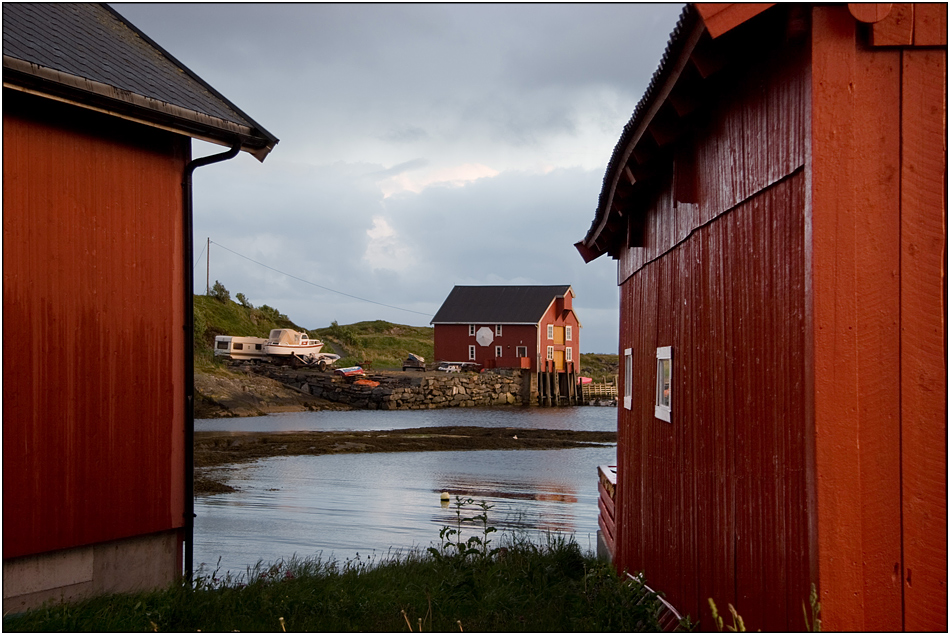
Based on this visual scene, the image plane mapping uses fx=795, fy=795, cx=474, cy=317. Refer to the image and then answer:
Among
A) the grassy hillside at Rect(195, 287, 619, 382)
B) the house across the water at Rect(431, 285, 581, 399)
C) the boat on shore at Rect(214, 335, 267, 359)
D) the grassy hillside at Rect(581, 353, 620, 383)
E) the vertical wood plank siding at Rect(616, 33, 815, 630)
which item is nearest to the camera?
the vertical wood plank siding at Rect(616, 33, 815, 630)

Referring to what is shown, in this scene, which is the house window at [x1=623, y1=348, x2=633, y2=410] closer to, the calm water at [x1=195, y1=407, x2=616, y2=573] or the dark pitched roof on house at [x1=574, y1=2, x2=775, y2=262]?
the dark pitched roof on house at [x1=574, y1=2, x2=775, y2=262]

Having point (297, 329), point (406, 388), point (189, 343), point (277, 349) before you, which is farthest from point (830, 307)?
point (297, 329)

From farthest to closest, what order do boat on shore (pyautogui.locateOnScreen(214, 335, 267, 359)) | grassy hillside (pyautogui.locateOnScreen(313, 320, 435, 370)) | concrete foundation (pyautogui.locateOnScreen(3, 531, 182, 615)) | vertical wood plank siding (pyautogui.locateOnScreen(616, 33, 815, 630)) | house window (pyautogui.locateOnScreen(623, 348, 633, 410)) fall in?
1. grassy hillside (pyautogui.locateOnScreen(313, 320, 435, 370))
2. boat on shore (pyautogui.locateOnScreen(214, 335, 267, 359))
3. house window (pyautogui.locateOnScreen(623, 348, 633, 410))
4. concrete foundation (pyautogui.locateOnScreen(3, 531, 182, 615))
5. vertical wood plank siding (pyautogui.locateOnScreen(616, 33, 815, 630))

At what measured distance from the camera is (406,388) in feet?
190

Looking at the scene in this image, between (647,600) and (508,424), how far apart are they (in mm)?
38735

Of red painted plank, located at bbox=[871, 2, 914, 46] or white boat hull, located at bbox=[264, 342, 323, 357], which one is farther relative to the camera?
white boat hull, located at bbox=[264, 342, 323, 357]

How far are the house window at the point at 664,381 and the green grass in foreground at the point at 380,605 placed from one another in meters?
1.41

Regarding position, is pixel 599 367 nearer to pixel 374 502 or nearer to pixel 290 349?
pixel 290 349

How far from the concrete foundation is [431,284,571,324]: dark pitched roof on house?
57.0 meters

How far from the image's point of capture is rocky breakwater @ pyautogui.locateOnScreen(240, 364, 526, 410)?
56719 mm

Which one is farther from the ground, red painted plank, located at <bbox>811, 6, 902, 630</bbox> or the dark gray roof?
the dark gray roof

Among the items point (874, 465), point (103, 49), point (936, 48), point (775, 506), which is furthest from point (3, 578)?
point (936, 48)

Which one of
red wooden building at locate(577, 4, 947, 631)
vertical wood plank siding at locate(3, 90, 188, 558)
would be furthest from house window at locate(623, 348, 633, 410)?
vertical wood plank siding at locate(3, 90, 188, 558)

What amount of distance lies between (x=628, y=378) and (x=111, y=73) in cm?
577
